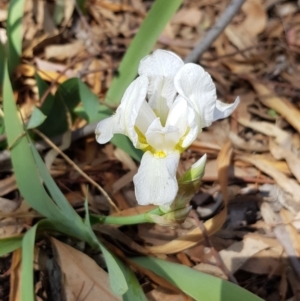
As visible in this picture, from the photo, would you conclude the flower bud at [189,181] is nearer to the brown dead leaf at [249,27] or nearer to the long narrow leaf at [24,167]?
the long narrow leaf at [24,167]

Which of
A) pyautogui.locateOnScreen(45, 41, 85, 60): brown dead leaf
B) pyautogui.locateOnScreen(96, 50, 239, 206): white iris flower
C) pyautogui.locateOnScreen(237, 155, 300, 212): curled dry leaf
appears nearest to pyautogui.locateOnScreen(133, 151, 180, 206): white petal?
pyautogui.locateOnScreen(96, 50, 239, 206): white iris flower

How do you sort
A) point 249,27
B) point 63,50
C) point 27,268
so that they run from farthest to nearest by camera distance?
point 249,27
point 63,50
point 27,268

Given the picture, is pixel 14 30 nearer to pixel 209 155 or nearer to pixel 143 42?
pixel 143 42

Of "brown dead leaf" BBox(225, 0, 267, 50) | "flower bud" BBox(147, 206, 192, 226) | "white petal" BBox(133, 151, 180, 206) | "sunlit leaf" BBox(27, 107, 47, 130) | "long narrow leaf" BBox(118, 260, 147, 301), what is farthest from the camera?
"brown dead leaf" BBox(225, 0, 267, 50)

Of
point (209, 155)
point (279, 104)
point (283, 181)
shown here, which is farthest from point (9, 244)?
point (279, 104)

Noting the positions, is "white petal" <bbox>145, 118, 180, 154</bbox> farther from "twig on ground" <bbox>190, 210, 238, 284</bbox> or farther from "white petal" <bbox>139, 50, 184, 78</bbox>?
"twig on ground" <bbox>190, 210, 238, 284</bbox>

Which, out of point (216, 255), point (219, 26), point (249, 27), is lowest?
point (216, 255)
